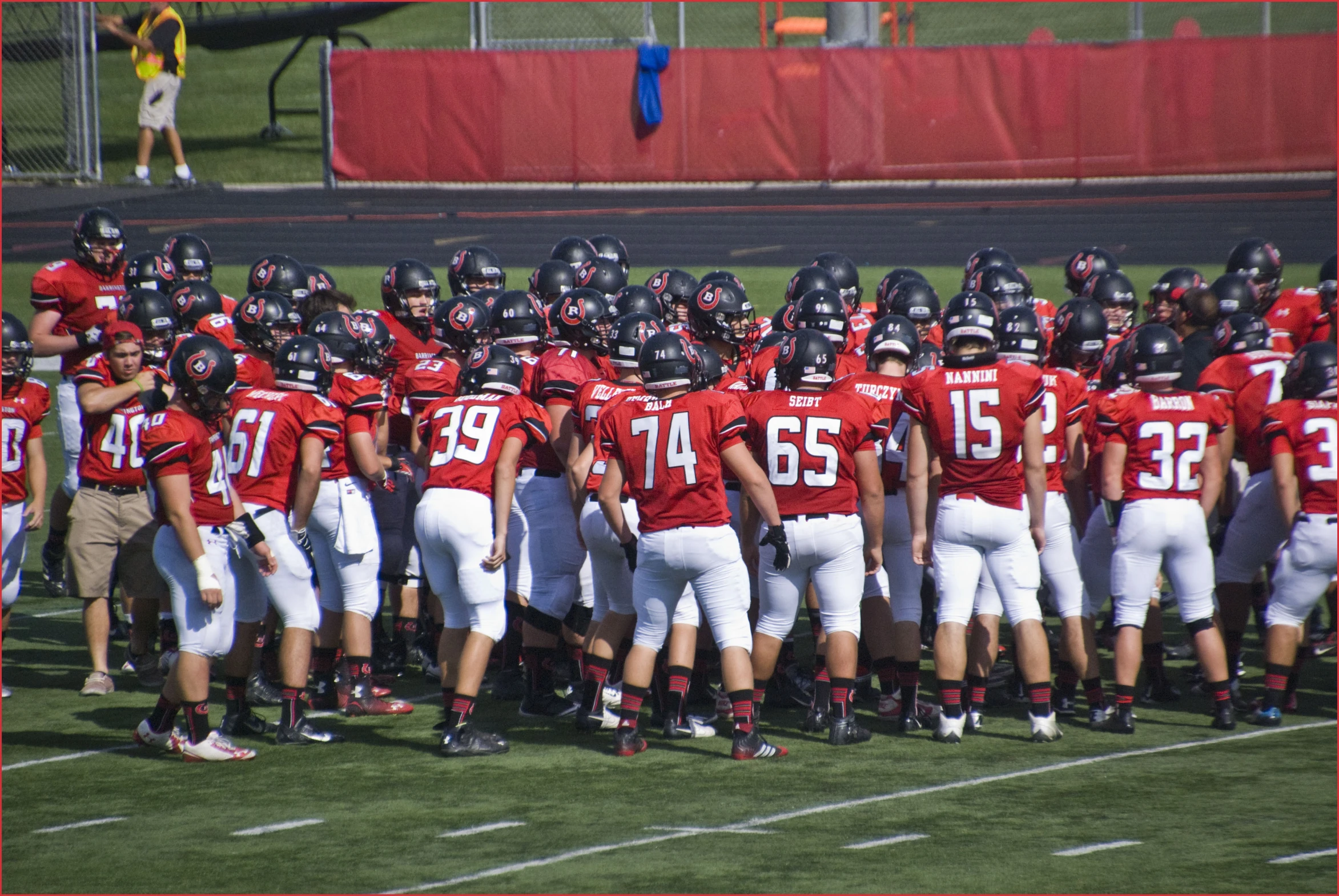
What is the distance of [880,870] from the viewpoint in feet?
17.2

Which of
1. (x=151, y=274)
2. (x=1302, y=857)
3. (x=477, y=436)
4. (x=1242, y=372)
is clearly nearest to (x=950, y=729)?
(x=1302, y=857)

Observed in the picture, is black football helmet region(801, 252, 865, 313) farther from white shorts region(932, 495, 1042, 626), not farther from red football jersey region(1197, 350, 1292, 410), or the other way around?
white shorts region(932, 495, 1042, 626)

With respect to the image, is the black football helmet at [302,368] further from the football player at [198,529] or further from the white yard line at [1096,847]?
the white yard line at [1096,847]

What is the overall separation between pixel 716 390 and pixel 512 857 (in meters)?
2.55

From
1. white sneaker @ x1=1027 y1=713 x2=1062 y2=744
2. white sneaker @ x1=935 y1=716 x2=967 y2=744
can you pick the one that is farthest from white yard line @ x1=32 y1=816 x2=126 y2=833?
white sneaker @ x1=1027 y1=713 x2=1062 y2=744

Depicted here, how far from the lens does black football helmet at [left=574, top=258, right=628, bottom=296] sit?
960 cm

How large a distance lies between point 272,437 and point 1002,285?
4.61m

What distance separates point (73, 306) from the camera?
397 inches

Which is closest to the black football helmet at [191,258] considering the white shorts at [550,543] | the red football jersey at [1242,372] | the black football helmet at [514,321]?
the black football helmet at [514,321]

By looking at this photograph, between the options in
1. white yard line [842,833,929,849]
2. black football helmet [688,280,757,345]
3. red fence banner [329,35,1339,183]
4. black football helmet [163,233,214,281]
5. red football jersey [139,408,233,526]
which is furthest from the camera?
red fence banner [329,35,1339,183]

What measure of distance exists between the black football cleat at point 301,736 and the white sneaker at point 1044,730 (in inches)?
130

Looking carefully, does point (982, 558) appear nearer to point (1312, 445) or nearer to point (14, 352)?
point (1312, 445)

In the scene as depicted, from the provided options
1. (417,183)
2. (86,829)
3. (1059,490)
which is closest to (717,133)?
(417,183)

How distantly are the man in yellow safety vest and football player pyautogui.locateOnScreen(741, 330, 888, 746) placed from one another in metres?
16.7
